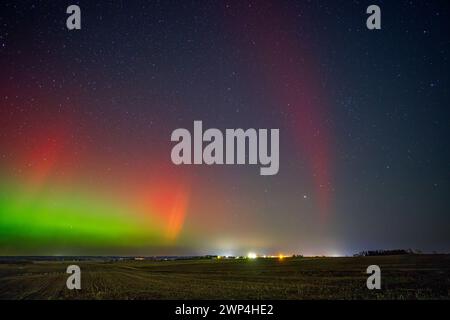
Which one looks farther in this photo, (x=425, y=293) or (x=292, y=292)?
(x=292, y=292)

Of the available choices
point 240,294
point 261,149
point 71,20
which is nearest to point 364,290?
point 240,294

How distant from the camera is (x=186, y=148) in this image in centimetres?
1905
